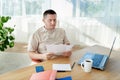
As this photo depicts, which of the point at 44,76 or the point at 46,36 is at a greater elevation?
the point at 46,36

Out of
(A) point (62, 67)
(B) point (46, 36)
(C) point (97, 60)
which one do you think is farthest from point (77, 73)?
(B) point (46, 36)

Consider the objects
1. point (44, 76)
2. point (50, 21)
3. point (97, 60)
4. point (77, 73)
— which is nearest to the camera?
point (44, 76)

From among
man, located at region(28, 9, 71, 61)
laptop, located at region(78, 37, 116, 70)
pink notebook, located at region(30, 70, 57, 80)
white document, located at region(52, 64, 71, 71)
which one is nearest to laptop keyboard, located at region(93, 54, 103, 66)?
laptop, located at region(78, 37, 116, 70)

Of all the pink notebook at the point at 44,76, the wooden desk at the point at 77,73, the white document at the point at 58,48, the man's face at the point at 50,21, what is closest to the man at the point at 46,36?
the man's face at the point at 50,21

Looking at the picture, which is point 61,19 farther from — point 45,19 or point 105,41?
point 45,19

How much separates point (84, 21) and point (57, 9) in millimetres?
640

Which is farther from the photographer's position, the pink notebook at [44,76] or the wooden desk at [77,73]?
the wooden desk at [77,73]

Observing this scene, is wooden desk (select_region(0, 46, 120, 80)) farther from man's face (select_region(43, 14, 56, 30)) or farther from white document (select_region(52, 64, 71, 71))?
man's face (select_region(43, 14, 56, 30))

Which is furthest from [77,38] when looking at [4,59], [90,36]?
[4,59]

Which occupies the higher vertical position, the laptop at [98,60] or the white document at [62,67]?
the laptop at [98,60]

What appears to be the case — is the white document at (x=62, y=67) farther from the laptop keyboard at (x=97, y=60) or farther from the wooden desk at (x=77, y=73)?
the laptop keyboard at (x=97, y=60)

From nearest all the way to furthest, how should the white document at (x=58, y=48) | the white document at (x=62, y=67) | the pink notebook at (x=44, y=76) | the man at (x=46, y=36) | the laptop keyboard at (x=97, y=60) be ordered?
the pink notebook at (x=44, y=76) < the white document at (x=62, y=67) < the laptop keyboard at (x=97, y=60) < the white document at (x=58, y=48) < the man at (x=46, y=36)

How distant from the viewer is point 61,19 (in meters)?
4.40

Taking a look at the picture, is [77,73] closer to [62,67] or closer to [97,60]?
[62,67]
